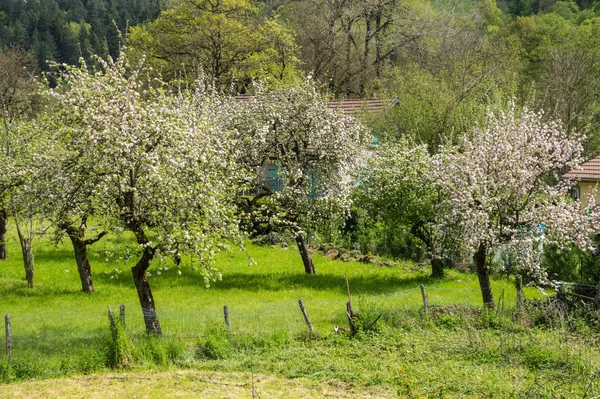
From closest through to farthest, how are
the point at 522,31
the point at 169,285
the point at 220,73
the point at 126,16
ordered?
the point at 169,285 < the point at 220,73 < the point at 522,31 < the point at 126,16

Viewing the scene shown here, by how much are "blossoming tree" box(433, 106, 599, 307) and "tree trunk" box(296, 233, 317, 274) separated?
700 centimetres

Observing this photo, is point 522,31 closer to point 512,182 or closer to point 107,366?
point 512,182

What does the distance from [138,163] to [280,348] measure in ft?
20.8

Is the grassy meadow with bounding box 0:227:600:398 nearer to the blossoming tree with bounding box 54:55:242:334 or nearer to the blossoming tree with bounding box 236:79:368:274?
the blossoming tree with bounding box 54:55:242:334

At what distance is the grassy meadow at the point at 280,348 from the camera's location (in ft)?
46.5

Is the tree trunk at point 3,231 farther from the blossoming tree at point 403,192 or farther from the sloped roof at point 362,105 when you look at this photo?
the sloped roof at point 362,105

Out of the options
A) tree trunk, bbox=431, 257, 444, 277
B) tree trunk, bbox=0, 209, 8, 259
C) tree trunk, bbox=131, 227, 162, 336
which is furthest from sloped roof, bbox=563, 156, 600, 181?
tree trunk, bbox=0, 209, 8, 259

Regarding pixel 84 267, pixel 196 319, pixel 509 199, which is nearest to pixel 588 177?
pixel 509 199

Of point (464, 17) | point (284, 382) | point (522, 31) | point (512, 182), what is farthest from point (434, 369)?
point (522, 31)

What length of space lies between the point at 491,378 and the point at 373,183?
1344cm

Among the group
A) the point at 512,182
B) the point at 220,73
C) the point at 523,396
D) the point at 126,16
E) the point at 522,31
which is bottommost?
the point at 523,396

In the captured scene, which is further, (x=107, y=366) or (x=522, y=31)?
(x=522, y=31)

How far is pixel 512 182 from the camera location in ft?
63.2

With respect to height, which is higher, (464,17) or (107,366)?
(464,17)
